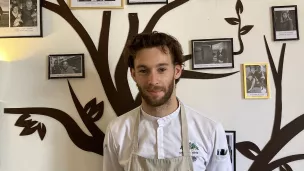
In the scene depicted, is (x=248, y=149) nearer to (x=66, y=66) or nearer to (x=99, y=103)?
(x=99, y=103)

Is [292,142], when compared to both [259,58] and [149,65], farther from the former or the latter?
[149,65]

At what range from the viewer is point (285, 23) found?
1675 millimetres

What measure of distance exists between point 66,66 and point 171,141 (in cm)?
65

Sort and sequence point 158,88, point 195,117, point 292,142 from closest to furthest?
point 158,88
point 195,117
point 292,142

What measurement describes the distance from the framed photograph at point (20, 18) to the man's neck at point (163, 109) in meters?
0.68

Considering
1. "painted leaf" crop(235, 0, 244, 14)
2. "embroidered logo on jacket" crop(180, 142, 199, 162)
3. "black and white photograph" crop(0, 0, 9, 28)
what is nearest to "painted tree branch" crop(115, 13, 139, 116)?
"embroidered logo on jacket" crop(180, 142, 199, 162)

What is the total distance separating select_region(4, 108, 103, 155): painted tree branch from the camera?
168cm

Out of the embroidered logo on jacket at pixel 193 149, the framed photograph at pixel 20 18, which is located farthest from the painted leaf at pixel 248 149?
the framed photograph at pixel 20 18

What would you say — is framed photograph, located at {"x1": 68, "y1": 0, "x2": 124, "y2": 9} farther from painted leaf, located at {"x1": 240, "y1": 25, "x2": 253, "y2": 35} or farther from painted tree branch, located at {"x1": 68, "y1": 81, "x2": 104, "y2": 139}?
painted leaf, located at {"x1": 240, "y1": 25, "x2": 253, "y2": 35}

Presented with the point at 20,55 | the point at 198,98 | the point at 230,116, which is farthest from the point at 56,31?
the point at 230,116

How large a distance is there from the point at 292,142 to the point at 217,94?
41cm

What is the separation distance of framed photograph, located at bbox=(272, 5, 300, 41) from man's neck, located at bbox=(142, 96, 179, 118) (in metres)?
0.61

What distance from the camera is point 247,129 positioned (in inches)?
65.2

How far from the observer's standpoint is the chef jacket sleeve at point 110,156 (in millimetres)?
1533
